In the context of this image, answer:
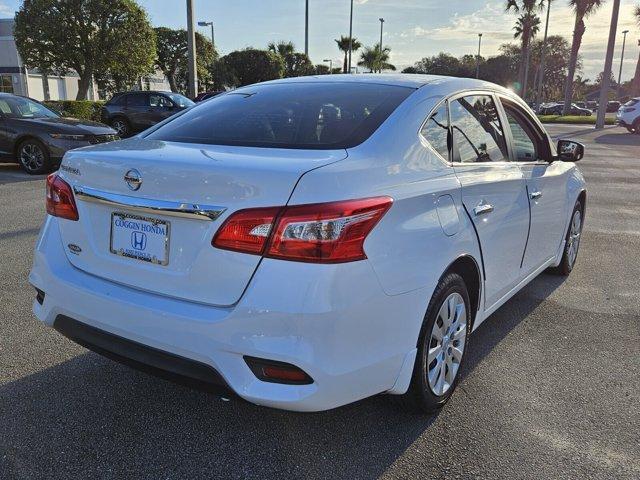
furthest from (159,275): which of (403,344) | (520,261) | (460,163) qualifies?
(520,261)

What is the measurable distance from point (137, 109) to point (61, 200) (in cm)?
1648

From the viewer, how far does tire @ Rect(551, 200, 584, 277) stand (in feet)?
16.2

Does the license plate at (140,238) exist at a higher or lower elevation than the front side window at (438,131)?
lower

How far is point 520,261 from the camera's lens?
3676mm

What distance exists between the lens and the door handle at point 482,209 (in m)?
2.91

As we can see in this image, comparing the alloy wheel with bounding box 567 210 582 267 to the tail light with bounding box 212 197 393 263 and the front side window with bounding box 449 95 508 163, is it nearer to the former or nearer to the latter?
the front side window with bounding box 449 95 508 163

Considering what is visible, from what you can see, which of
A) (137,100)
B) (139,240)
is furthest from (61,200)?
(137,100)

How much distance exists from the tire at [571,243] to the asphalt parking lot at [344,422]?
1.09 metres

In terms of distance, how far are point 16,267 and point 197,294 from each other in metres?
3.49

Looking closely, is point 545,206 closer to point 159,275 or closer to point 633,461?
point 633,461

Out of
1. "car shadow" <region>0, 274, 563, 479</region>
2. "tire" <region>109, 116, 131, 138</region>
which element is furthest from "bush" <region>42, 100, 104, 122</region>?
"car shadow" <region>0, 274, 563, 479</region>

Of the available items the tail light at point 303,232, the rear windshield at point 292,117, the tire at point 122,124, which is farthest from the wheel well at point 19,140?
the tail light at point 303,232

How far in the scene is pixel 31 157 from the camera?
35.1 ft

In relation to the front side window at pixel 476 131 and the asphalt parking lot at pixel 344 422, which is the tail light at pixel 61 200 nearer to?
the asphalt parking lot at pixel 344 422
